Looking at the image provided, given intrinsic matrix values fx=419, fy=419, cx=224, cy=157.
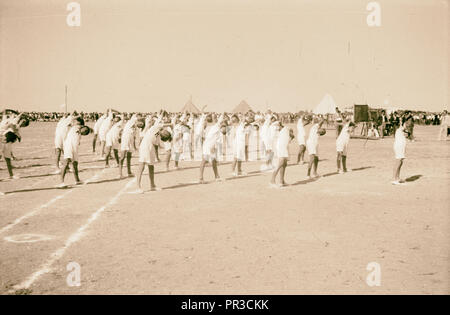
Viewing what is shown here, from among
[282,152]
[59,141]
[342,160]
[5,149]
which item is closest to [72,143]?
[5,149]

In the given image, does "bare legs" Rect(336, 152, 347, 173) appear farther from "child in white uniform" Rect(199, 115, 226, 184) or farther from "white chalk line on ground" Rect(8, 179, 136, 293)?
"white chalk line on ground" Rect(8, 179, 136, 293)

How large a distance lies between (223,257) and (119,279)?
1.52 meters

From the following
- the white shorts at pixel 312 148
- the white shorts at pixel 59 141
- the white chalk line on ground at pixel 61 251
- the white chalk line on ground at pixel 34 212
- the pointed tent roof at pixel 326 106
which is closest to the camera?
the white chalk line on ground at pixel 61 251

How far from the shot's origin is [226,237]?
7.01m

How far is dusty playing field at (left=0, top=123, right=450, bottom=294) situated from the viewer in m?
5.11

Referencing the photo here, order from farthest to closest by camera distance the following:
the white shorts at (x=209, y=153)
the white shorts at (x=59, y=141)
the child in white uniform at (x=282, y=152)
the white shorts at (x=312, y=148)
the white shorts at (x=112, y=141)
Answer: the white shorts at (x=112, y=141) < the white shorts at (x=59, y=141) < the white shorts at (x=312, y=148) < the white shorts at (x=209, y=153) < the child in white uniform at (x=282, y=152)

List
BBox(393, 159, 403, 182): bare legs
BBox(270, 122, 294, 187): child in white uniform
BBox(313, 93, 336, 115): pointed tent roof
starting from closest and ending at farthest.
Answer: BBox(270, 122, 294, 187): child in white uniform → BBox(393, 159, 403, 182): bare legs → BBox(313, 93, 336, 115): pointed tent roof

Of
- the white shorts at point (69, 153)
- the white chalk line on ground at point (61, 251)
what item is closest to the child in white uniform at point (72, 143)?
the white shorts at point (69, 153)

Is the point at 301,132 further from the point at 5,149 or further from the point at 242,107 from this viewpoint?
the point at 242,107

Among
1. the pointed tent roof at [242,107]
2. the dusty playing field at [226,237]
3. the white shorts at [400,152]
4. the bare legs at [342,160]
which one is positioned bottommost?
the dusty playing field at [226,237]

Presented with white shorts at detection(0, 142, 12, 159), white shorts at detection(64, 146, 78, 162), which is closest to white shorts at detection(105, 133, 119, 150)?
white shorts at detection(0, 142, 12, 159)

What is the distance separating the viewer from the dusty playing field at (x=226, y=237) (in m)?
5.11

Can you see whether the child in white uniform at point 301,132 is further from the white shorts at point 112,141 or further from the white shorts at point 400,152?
the white shorts at point 112,141
